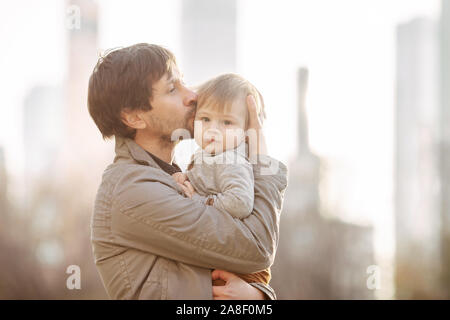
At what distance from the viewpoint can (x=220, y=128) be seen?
8.79 ft

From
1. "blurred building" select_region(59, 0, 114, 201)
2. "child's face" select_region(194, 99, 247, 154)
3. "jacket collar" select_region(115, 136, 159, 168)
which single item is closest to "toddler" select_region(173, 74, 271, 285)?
"child's face" select_region(194, 99, 247, 154)

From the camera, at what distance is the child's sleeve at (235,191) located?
2.44 metres

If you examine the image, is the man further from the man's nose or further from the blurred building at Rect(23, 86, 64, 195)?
the blurred building at Rect(23, 86, 64, 195)

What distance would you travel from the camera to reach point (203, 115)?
272cm

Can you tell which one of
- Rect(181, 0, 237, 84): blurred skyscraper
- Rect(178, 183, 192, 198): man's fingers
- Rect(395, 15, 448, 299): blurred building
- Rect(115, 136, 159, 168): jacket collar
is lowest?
Rect(395, 15, 448, 299): blurred building

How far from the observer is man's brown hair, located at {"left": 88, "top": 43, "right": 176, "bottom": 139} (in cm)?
268

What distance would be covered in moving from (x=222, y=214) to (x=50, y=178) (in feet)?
108

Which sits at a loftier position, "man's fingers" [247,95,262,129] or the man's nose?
the man's nose

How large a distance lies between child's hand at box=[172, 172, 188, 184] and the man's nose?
30 centimetres

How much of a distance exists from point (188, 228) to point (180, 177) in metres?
0.32

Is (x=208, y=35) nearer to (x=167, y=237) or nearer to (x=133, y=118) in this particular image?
(x=133, y=118)

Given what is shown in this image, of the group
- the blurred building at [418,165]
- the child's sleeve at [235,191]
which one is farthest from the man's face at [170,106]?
the blurred building at [418,165]
